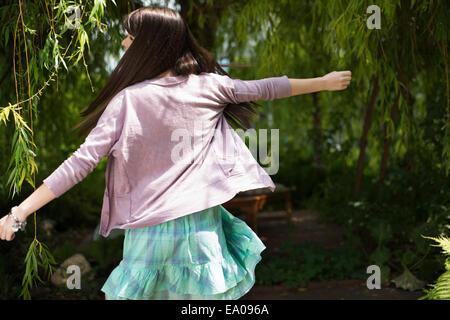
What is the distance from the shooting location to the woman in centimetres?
169

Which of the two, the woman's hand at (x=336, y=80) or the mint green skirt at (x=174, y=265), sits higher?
the woman's hand at (x=336, y=80)

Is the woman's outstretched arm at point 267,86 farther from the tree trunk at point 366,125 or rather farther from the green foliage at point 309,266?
the green foliage at point 309,266

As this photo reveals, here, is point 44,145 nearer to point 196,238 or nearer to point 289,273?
point 289,273

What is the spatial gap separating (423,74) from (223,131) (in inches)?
142

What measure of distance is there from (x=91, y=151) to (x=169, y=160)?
9.8 inches

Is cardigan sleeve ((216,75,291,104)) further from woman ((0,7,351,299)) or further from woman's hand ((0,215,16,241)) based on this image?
woman's hand ((0,215,16,241))

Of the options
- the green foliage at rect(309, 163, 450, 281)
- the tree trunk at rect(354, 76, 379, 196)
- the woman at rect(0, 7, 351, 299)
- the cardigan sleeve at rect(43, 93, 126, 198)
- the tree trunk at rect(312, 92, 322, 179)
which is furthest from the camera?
the tree trunk at rect(312, 92, 322, 179)

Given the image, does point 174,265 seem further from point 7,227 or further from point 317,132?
point 317,132

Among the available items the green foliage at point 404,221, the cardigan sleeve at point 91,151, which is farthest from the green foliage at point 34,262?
the green foliage at point 404,221

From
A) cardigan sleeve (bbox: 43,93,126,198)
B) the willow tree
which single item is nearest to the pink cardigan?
cardigan sleeve (bbox: 43,93,126,198)

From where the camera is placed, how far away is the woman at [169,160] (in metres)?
1.69

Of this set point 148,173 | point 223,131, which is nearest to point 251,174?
point 223,131

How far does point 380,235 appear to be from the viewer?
4.31 meters

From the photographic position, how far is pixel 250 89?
179 centimetres
